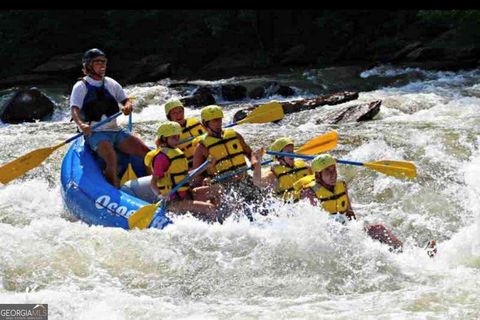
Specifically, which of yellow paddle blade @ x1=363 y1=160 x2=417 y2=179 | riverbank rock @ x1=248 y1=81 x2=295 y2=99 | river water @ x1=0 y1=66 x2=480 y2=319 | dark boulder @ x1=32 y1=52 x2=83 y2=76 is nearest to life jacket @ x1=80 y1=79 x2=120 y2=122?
river water @ x1=0 y1=66 x2=480 y2=319

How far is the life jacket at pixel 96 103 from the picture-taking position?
6070mm

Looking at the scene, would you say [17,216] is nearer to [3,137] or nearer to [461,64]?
[3,137]

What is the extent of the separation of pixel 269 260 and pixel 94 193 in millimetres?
1790

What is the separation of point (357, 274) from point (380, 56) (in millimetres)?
11947

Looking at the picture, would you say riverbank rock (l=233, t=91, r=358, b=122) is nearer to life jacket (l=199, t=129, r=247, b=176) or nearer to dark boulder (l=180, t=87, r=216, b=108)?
dark boulder (l=180, t=87, r=216, b=108)

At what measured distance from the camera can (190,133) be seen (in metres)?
6.15

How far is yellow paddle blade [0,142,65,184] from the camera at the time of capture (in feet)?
20.5

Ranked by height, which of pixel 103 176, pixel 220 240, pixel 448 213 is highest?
pixel 103 176

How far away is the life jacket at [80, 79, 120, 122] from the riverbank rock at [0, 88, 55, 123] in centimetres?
596

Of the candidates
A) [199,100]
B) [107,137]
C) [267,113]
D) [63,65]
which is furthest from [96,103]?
[63,65]

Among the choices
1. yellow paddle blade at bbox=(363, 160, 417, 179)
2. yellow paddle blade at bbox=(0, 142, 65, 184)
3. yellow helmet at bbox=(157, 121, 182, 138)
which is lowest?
yellow paddle blade at bbox=(363, 160, 417, 179)

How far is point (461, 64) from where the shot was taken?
13875mm

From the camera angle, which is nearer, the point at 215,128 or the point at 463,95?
the point at 215,128

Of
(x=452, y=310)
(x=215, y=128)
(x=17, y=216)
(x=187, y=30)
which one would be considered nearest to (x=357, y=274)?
(x=452, y=310)
